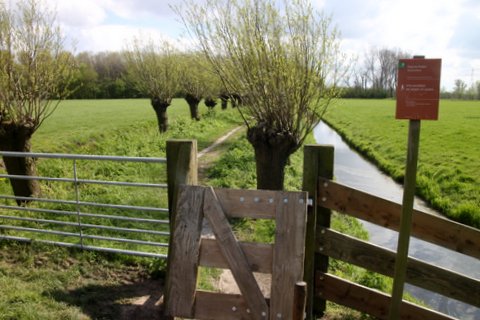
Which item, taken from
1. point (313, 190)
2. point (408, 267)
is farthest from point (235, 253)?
point (408, 267)

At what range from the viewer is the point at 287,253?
3453 millimetres

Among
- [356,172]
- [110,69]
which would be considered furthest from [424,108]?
[110,69]

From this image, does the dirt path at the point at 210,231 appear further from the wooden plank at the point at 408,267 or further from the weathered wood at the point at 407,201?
the weathered wood at the point at 407,201

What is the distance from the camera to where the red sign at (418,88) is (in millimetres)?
2986

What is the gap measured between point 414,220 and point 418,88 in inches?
54.5

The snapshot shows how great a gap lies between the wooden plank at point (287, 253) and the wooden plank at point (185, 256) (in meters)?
0.71

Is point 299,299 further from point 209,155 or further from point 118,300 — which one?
point 209,155

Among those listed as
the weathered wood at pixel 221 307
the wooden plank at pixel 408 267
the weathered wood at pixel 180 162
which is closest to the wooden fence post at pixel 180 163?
the weathered wood at pixel 180 162

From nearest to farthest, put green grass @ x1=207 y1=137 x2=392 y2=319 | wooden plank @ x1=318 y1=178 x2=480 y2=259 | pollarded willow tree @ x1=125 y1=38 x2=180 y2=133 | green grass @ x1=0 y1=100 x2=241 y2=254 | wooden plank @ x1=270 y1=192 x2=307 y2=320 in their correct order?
1. wooden plank @ x1=270 y1=192 x2=307 y2=320
2. wooden plank @ x1=318 y1=178 x2=480 y2=259
3. green grass @ x1=207 y1=137 x2=392 y2=319
4. green grass @ x1=0 y1=100 x2=241 y2=254
5. pollarded willow tree @ x1=125 y1=38 x2=180 y2=133

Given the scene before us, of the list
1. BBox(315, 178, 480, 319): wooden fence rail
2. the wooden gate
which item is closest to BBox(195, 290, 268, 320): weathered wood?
the wooden gate

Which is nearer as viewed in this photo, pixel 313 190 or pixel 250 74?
pixel 313 190

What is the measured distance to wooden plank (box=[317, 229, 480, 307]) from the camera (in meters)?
3.80

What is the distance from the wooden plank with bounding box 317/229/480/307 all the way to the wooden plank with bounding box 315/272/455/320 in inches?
10.2

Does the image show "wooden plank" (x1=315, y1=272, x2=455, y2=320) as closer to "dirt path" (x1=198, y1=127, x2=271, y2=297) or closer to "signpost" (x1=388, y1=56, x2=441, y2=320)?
"dirt path" (x1=198, y1=127, x2=271, y2=297)
